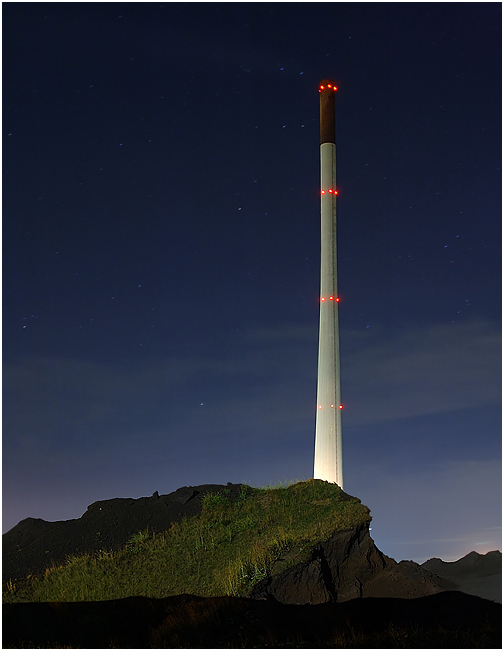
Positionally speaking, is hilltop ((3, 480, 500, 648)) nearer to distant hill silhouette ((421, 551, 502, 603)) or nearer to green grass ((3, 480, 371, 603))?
green grass ((3, 480, 371, 603))

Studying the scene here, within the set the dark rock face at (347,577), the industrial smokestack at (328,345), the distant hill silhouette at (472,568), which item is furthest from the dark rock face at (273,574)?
the industrial smokestack at (328,345)

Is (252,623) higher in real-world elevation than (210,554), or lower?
lower

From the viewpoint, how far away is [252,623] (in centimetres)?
2127

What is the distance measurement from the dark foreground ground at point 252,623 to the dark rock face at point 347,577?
15.5 inches

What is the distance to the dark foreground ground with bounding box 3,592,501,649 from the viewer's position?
20.7 metres

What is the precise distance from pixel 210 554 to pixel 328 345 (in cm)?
1417

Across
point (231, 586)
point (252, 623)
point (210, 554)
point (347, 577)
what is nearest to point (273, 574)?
point (231, 586)

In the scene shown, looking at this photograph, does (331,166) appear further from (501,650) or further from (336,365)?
(501,650)

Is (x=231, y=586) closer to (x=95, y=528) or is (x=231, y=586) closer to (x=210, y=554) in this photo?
(x=210, y=554)

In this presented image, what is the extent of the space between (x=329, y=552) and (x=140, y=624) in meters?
7.24

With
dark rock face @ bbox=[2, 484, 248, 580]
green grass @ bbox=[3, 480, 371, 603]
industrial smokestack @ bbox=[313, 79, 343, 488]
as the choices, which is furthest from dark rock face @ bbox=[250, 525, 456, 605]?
industrial smokestack @ bbox=[313, 79, 343, 488]

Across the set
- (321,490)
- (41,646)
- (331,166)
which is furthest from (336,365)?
(41,646)

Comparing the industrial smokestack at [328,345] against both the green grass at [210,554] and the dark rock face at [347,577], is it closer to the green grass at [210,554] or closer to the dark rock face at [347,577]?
the green grass at [210,554]

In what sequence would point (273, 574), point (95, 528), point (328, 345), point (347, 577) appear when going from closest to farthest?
1. point (273, 574)
2. point (347, 577)
3. point (95, 528)
4. point (328, 345)
